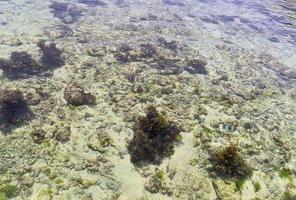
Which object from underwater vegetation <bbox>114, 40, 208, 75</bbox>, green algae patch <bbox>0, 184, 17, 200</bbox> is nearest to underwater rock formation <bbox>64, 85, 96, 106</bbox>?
underwater vegetation <bbox>114, 40, 208, 75</bbox>

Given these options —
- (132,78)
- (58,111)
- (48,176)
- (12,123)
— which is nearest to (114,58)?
(132,78)

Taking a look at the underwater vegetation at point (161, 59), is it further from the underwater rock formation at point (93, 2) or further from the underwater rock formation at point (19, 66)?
the underwater rock formation at point (93, 2)

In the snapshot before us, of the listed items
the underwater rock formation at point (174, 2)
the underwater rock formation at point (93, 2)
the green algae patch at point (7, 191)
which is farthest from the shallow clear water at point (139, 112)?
the underwater rock formation at point (174, 2)

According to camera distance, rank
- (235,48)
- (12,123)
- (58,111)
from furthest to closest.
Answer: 1. (235,48)
2. (58,111)
3. (12,123)

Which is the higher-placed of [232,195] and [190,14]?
[232,195]

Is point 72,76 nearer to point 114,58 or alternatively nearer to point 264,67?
point 114,58

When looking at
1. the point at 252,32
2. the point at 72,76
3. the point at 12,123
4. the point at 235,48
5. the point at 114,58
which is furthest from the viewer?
the point at 252,32
